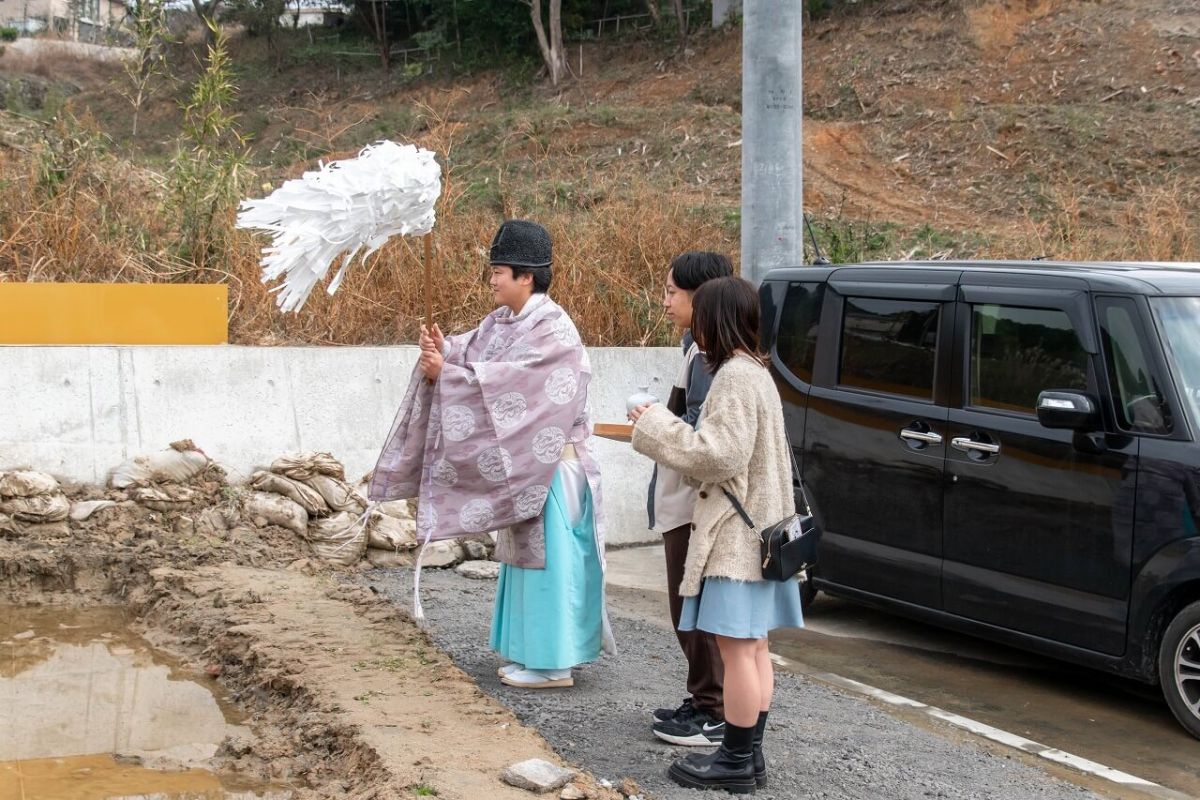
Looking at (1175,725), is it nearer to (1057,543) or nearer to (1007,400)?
(1057,543)

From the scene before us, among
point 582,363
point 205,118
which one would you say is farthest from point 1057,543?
point 205,118

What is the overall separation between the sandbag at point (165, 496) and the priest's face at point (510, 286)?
3.39m

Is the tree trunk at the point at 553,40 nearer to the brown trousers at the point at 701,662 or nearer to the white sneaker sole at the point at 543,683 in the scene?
the white sneaker sole at the point at 543,683

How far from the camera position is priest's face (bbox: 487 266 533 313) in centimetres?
520

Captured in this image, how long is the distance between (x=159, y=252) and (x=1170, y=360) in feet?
23.2

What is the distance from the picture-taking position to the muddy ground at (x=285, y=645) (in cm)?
441

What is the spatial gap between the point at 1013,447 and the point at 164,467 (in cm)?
485

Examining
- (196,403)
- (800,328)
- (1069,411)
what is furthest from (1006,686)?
(196,403)

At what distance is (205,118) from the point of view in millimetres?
10539

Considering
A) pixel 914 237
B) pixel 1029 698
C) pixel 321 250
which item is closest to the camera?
pixel 321 250

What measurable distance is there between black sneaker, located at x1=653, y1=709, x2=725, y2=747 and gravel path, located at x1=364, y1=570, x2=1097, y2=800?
0.13 ft

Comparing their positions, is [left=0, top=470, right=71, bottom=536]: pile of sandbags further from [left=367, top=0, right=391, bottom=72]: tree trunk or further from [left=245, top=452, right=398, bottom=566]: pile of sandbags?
[left=367, top=0, right=391, bottom=72]: tree trunk

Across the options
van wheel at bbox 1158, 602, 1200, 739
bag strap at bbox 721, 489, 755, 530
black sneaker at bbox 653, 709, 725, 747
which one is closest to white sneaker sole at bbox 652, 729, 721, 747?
black sneaker at bbox 653, 709, 725, 747

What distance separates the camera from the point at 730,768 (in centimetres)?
421
